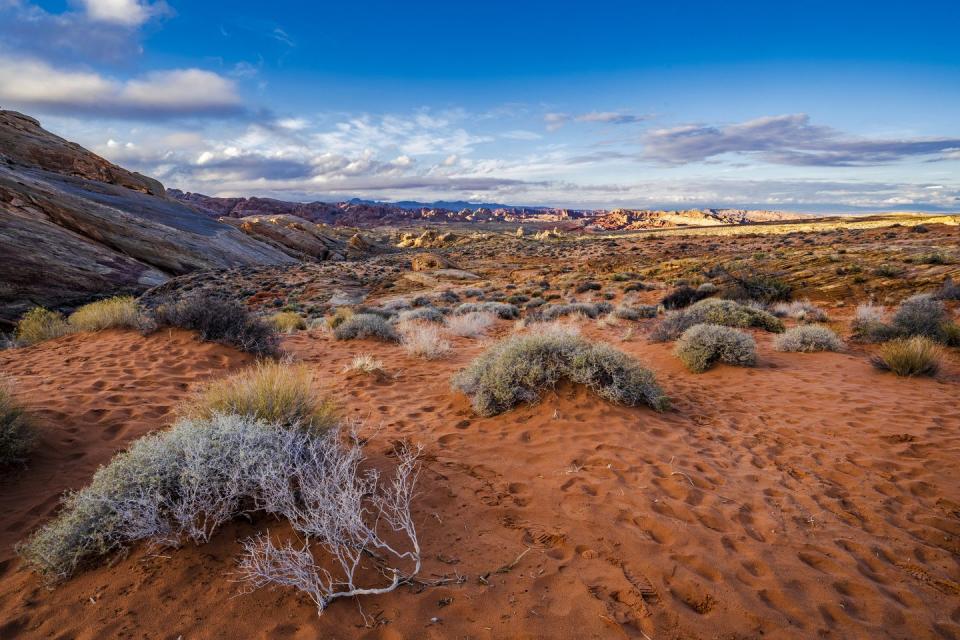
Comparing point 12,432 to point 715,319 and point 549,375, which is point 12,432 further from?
point 715,319

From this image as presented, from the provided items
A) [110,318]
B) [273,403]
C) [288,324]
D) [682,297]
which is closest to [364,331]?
[288,324]

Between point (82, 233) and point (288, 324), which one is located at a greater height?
point (82, 233)

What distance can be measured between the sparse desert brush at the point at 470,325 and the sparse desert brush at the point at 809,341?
23.5 feet

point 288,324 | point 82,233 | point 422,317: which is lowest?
point 288,324

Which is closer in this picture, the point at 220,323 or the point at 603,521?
the point at 603,521

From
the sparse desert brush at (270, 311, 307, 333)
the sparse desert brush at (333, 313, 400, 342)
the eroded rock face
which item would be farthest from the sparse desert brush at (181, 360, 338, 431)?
the eroded rock face

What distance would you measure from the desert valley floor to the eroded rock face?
15.7 m

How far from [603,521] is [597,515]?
3.4 inches

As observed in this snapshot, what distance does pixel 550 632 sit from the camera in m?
2.54

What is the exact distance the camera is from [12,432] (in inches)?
162

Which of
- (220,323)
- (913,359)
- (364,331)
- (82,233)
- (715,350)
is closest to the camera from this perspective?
(913,359)

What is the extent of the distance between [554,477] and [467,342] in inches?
289

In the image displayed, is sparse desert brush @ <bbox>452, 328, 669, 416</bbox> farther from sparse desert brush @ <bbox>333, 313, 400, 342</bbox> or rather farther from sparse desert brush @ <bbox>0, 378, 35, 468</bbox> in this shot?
sparse desert brush @ <bbox>333, 313, 400, 342</bbox>

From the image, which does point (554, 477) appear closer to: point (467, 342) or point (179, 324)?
point (467, 342)
